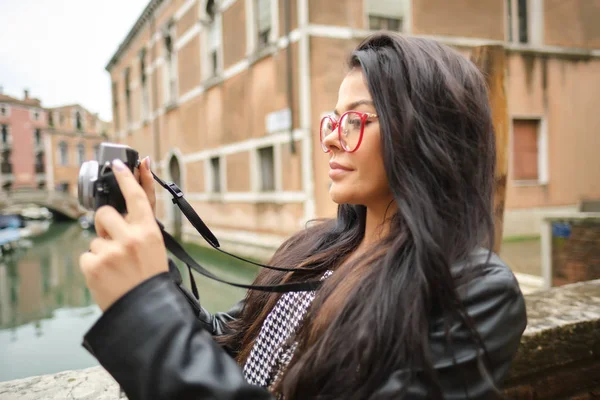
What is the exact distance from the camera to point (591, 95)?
9641mm

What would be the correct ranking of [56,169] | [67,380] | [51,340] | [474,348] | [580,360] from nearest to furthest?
[474,348] → [67,380] → [580,360] → [51,340] → [56,169]

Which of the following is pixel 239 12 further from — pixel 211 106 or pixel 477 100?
pixel 477 100

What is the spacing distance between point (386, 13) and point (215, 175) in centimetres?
595

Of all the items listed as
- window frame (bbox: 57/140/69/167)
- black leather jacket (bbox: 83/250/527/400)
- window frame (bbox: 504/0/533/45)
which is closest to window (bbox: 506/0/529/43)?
window frame (bbox: 504/0/533/45)

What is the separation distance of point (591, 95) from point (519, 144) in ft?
7.99

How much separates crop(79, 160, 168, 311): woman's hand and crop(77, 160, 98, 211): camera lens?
45 mm

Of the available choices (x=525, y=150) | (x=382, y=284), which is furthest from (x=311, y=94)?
(x=382, y=284)

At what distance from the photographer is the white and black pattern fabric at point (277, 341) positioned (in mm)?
920

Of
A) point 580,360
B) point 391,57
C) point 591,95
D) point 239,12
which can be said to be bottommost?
point 580,360

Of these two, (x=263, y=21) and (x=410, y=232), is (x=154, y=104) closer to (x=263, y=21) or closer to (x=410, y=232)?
(x=263, y=21)

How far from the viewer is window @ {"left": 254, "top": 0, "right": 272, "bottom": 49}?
27.6 ft

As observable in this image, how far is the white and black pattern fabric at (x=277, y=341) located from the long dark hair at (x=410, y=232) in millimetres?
76

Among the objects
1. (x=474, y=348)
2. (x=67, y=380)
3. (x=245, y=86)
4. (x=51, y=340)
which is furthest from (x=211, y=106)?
(x=474, y=348)

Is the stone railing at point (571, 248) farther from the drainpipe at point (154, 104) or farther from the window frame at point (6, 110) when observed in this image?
the window frame at point (6, 110)
